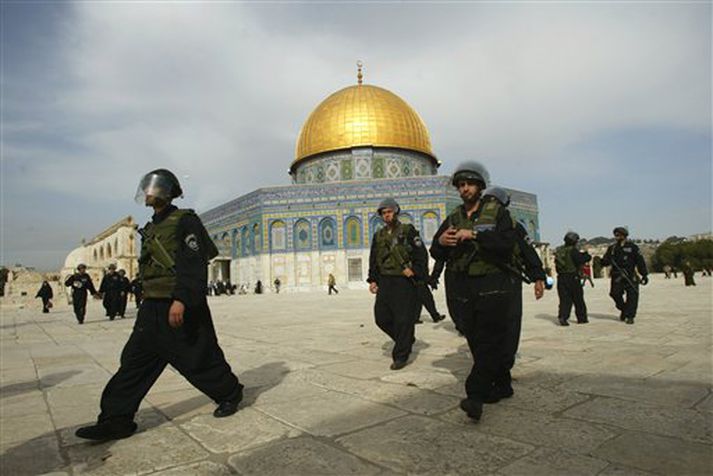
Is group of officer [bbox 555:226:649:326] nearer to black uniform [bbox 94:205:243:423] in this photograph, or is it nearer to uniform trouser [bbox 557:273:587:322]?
uniform trouser [bbox 557:273:587:322]

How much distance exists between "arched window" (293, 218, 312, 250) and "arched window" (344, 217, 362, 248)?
2399mm

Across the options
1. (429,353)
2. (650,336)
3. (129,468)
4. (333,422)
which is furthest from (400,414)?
(650,336)

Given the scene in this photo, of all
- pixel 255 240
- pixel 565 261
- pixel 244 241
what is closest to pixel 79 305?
pixel 565 261

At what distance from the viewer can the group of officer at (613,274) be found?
707cm

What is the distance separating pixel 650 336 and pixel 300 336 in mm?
4214

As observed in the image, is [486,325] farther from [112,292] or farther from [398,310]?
[112,292]

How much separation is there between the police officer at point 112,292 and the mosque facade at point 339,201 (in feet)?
63.5

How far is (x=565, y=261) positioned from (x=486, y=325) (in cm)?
534

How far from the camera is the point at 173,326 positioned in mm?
2725

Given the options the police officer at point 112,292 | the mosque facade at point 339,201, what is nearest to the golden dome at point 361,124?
the mosque facade at point 339,201

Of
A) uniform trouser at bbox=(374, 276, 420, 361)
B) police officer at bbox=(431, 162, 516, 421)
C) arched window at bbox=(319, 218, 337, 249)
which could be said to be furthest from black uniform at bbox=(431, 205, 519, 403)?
arched window at bbox=(319, 218, 337, 249)

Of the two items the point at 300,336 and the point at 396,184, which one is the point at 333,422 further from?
the point at 396,184

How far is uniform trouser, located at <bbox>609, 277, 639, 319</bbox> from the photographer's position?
6.99 m

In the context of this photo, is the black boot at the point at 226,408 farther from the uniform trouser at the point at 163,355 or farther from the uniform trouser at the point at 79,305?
the uniform trouser at the point at 79,305
